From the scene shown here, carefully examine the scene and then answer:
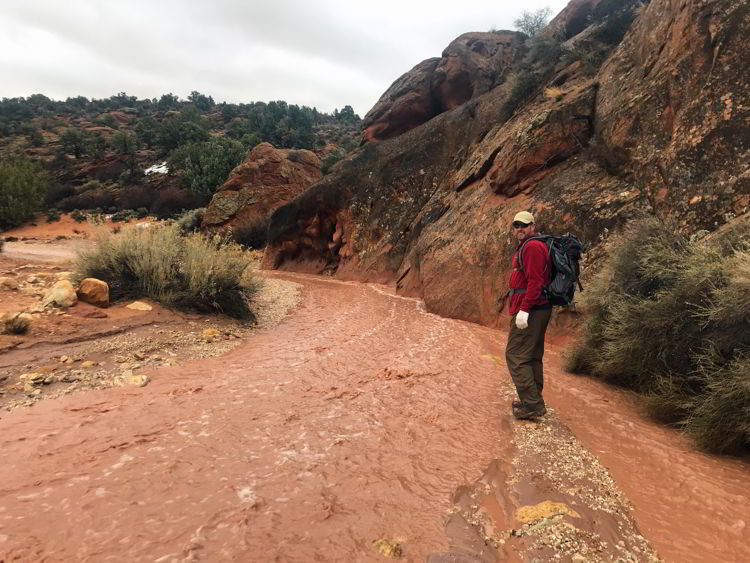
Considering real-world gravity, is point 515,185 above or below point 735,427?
above

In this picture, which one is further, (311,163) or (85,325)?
(311,163)

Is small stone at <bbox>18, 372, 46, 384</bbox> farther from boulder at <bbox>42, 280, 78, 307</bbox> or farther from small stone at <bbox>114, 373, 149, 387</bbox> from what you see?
boulder at <bbox>42, 280, 78, 307</bbox>

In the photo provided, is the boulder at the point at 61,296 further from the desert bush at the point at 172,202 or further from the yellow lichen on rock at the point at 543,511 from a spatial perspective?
the desert bush at the point at 172,202

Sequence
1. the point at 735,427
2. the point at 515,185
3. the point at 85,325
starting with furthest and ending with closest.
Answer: the point at 515,185, the point at 85,325, the point at 735,427

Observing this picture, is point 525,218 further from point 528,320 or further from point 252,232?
point 252,232

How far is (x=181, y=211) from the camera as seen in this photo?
33.4 metres

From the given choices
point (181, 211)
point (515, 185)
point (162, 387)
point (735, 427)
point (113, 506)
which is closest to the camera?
point (113, 506)

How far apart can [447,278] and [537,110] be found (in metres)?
5.65

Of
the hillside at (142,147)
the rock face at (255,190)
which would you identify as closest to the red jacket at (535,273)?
the rock face at (255,190)

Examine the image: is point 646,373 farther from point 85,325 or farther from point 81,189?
point 81,189

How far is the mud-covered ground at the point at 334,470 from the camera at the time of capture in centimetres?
221

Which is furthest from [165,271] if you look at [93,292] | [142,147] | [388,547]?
[142,147]

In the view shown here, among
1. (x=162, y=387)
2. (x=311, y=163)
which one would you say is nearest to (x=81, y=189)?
(x=311, y=163)

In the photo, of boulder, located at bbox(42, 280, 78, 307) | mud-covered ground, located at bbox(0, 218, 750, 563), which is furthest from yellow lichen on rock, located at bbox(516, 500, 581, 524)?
boulder, located at bbox(42, 280, 78, 307)
